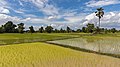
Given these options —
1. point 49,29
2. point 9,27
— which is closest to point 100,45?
point 9,27

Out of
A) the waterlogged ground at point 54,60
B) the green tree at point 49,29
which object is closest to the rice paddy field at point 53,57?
the waterlogged ground at point 54,60

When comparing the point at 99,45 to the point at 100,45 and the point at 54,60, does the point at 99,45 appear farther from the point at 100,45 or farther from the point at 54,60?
the point at 54,60

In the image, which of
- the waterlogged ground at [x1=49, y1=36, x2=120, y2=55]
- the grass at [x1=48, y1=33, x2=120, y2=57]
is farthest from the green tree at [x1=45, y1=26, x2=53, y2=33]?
the waterlogged ground at [x1=49, y1=36, x2=120, y2=55]

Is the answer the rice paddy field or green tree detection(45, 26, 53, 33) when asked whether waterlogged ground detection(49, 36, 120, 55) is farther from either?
green tree detection(45, 26, 53, 33)

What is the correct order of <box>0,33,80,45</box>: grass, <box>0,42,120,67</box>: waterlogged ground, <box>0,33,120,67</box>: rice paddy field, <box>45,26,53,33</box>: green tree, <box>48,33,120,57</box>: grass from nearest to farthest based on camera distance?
<box>0,42,120,67</box>: waterlogged ground → <box>0,33,120,67</box>: rice paddy field → <box>48,33,120,57</box>: grass → <box>0,33,80,45</box>: grass → <box>45,26,53,33</box>: green tree

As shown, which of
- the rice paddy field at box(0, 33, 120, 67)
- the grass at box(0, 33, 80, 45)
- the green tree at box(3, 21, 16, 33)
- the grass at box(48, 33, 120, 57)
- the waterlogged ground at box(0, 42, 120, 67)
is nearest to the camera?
the waterlogged ground at box(0, 42, 120, 67)

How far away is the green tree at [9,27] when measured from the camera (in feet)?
371

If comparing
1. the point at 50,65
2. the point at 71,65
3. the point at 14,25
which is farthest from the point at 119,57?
the point at 14,25

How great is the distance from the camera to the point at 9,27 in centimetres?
11694

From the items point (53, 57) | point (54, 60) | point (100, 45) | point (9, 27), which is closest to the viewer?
point (54, 60)

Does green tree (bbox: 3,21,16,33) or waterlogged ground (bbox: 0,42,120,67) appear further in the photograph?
green tree (bbox: 3,21,16,33)

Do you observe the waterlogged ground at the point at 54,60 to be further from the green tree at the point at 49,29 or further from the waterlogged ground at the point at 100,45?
the green tree at the point at 49,29

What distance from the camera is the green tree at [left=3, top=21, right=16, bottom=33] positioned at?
4453 inches

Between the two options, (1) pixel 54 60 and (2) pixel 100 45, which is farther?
(2) pixel 100 45
